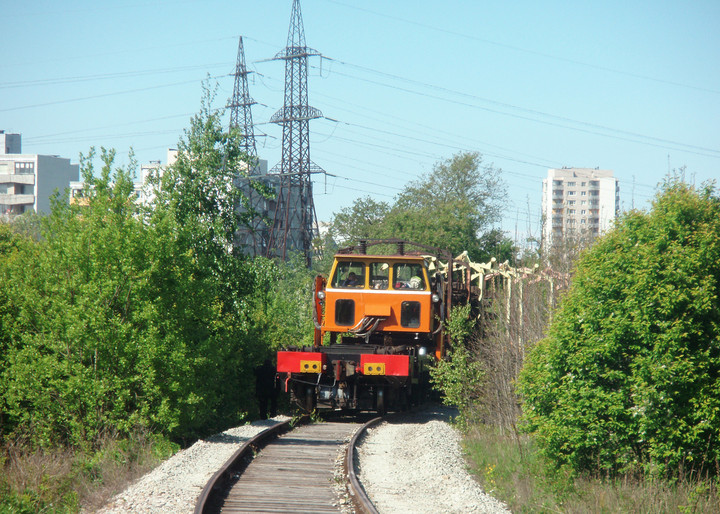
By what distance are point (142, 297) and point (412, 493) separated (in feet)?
22.6

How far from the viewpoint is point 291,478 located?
1021 cm

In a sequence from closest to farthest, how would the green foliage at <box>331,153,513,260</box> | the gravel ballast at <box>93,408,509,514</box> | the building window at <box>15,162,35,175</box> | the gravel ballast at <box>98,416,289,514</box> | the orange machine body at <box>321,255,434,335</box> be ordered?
the gravel ballast at <box>98,416,289,514</box>, the gravel ballast at <box>93,408,509,514</box>, the orange machine body at <box>321,255,434,335</box>, the green foliage at <box>331,153,513,260</box>, the building window at <box>15,162,35,175</box>

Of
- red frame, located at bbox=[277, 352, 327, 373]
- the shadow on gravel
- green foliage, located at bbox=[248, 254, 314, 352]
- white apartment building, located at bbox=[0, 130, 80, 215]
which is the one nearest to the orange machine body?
red frame, located at bbox=[277, 352, 327, 373]

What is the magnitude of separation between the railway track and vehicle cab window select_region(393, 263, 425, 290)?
172 inches

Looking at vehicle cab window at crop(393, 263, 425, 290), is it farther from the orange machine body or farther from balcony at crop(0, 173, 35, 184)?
balcony at crop(0, 173, 35, 184)

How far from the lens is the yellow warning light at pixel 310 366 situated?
15.8 metres

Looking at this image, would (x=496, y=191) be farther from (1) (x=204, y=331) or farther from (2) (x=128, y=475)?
(2) (x=128, y=475)

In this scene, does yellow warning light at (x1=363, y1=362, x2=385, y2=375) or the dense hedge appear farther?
yellow warning light at (x1=363, y1=362, x2=385, y2=375)

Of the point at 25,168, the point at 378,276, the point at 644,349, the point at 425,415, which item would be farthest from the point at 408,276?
the point at 25,168

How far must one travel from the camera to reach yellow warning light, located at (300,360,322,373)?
15.8 meters

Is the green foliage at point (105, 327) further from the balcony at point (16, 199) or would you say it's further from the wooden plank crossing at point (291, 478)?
the balcony at point (16, 199)

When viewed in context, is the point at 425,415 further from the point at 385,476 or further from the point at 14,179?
the point at 14,179

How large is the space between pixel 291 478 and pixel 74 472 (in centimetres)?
435

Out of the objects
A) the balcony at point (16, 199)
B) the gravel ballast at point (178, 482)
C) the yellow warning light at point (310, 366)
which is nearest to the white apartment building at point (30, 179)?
the balcony at point (16, 199)
